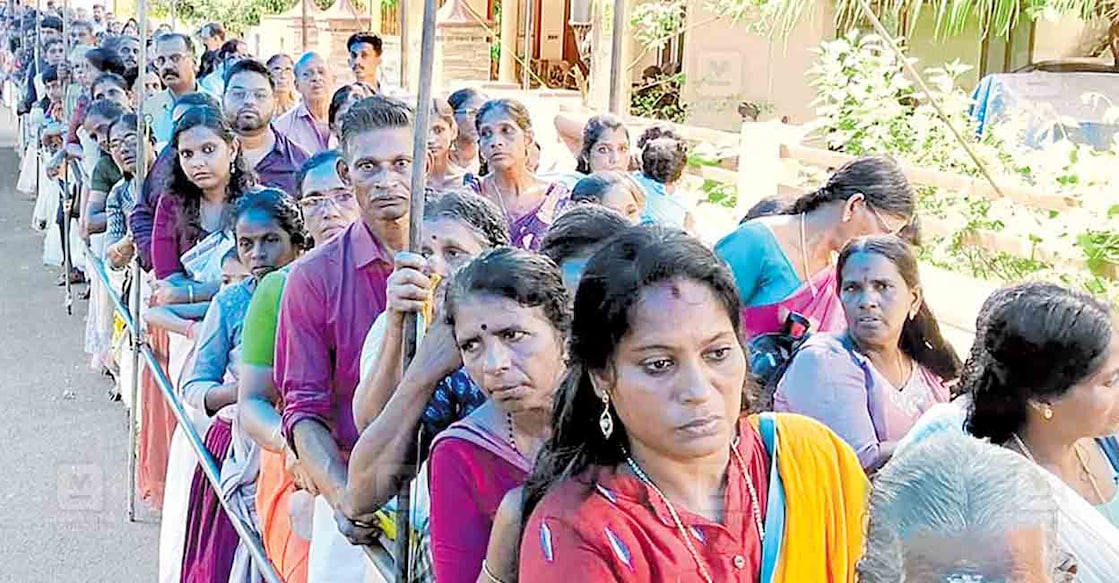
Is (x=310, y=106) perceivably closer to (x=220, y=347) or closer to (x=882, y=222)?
(x=220, y=347)

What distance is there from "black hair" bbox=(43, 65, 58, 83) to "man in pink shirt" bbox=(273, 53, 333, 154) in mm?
4056

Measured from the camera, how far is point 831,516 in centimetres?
179

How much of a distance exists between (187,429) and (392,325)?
4.84ft

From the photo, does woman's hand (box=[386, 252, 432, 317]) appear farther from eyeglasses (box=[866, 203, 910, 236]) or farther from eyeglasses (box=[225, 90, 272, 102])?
eyeglasses (box=[225, 90, 272, 102])

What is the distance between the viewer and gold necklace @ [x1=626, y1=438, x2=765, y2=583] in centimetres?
173

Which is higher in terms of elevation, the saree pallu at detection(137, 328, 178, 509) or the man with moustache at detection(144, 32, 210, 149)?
the man with moustache at detection(144, 32, 210, 149)

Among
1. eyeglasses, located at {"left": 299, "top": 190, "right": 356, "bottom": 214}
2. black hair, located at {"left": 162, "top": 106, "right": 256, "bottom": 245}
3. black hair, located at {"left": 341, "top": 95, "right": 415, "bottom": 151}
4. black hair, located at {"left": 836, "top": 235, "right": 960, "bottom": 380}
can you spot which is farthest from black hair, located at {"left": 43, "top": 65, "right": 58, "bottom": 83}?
black hair, located at {"left": 836, "top": 235, "right": 960, "bottom": 380}

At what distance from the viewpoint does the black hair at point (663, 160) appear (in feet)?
15.9

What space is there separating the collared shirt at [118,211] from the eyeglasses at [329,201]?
2.35m

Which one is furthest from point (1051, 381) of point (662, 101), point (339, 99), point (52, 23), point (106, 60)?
point (52, 23)

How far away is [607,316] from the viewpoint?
1795 mm

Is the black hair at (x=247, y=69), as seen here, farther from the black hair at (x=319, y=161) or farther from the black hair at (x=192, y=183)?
the black hair at (x=319, y=161)

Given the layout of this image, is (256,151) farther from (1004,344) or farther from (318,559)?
(1004,344)

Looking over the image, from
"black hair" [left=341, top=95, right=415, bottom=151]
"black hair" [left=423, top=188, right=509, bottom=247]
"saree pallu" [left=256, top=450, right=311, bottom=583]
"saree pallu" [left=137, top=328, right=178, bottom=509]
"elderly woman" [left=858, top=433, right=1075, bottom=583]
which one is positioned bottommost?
"saree pallu" [left=137, top=328, right=178, bottom=509]
